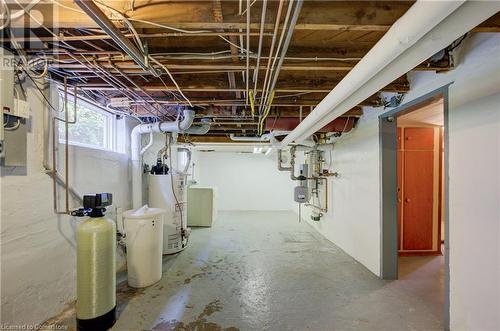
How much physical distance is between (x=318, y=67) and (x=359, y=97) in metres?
0.37

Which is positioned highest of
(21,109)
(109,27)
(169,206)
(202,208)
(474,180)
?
(109,27)

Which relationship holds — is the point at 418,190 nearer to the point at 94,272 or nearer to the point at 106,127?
the point at 94,272

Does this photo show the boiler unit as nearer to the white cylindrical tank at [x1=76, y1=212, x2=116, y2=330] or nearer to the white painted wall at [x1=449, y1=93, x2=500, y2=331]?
the white cylindrical tank at [x1=76, y1=212, x2=116, y2=330]

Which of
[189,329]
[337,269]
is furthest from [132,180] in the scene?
[337,269]

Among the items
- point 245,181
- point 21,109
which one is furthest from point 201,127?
point 245,181

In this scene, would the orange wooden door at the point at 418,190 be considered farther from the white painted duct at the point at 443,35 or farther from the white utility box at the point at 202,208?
the white utility box at the point at 202,208

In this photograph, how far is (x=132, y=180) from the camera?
10.2ft

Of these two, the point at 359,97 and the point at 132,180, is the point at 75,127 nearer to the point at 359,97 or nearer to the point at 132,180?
the point at 132,180

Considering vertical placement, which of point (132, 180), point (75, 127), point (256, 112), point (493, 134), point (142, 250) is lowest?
point (142, 250)

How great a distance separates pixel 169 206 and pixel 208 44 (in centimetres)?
254

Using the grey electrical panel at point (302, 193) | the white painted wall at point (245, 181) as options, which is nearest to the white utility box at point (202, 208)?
the grey electrical panel at point (302, 193)

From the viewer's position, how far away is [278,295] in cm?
233

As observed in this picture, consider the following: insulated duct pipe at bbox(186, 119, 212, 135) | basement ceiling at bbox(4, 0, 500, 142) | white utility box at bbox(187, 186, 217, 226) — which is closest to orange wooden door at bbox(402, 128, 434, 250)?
basement ceiling at bbox(4, 0, 500, 142)

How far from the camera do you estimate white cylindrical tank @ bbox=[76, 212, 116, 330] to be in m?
1.72
